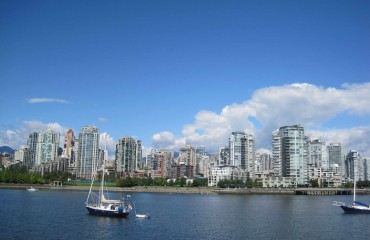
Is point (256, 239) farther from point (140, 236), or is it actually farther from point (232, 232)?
point (140, 236)

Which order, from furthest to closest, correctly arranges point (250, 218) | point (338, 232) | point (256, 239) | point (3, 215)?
1. point (250, 218)
2. point (3, 215)
3. point (338, 232)
4. point (256, 239)

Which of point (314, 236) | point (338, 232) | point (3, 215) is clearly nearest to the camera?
point (314, 236)

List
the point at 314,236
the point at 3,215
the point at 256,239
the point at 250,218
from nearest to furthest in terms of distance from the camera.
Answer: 1. the point at 256,239
2. the point at 314,236
3. the point at 3,215
4. the point at 250,218

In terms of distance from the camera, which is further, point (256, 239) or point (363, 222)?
point (363, 222)

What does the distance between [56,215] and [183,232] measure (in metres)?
29.0

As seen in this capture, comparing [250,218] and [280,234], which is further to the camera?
[250,218]

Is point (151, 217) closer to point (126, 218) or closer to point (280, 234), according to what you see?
point (126, 218)

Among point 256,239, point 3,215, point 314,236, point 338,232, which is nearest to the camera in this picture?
point 256,239

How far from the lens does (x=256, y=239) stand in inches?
2287

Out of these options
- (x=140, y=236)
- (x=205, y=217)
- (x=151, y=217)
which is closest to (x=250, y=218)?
(x=205, y=217)

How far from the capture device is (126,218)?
78.9 m

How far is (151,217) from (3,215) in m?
26.8

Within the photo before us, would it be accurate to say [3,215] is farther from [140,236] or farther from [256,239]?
[256,239]

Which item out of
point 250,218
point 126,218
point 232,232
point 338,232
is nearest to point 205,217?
point 250,218
